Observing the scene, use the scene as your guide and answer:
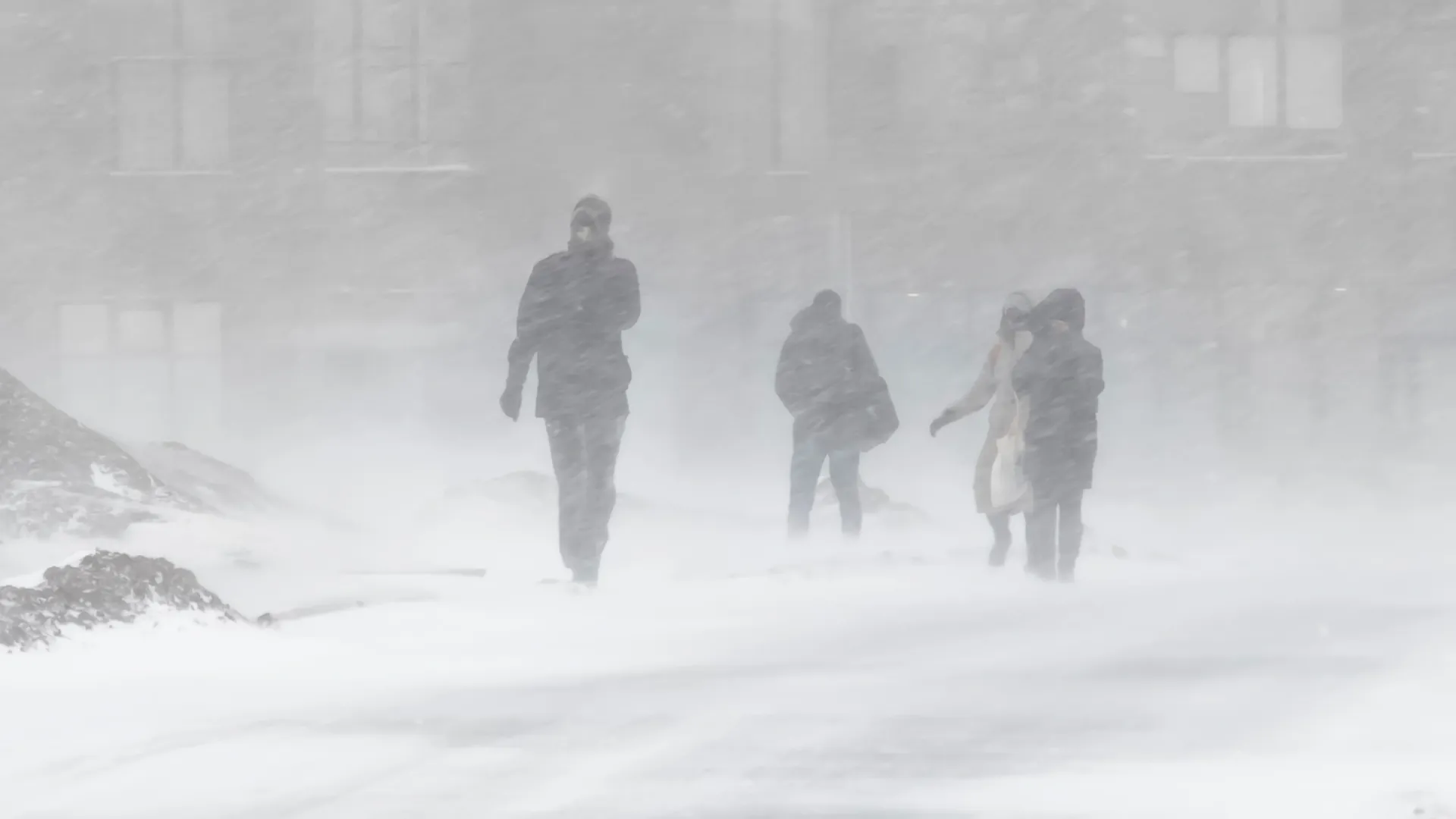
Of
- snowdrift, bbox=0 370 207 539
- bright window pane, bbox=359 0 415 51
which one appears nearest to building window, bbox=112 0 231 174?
bright window pane, bbox=359 0 415 51

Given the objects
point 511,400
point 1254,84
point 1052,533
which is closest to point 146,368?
point 1254,84

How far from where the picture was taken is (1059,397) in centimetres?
1071

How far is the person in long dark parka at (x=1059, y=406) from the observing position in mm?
10711

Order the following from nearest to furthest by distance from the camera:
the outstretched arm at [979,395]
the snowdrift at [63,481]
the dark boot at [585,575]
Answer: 1. the dark boot at [585,575]
2. the outstretched arm at [979,395]
3. the snowdrift at [63,481]

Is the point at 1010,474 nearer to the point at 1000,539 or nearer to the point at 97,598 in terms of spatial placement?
the point at 1000,539

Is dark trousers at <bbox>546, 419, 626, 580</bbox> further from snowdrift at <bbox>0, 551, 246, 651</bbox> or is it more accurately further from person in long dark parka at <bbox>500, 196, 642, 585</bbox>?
snowdrift at <bbox>0, 551, 246, 651</bbox>

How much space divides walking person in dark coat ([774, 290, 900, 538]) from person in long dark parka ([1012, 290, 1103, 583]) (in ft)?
7.27

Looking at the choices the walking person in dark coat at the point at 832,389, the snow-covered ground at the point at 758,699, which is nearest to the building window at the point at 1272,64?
the walking person in dark coat at the point at 832,389

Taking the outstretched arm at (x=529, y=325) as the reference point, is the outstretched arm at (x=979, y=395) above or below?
below

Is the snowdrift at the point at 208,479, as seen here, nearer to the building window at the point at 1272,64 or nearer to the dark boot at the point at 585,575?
the dark boot at the point at 585,575

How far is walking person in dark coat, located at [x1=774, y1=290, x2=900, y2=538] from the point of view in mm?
13055

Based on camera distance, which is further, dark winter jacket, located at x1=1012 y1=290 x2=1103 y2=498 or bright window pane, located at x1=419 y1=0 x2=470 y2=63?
bright window pane, located at x1=419 y1=0 x2=470 y2=63

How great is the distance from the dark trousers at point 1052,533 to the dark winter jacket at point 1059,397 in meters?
0.06

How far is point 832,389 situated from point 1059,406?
2533mm
